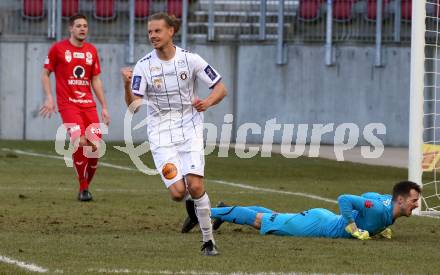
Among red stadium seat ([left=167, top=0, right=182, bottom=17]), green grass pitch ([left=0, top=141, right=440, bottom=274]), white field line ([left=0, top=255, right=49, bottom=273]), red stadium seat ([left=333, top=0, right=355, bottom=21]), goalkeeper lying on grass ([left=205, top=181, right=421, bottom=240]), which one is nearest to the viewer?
white field line ([left=0, top=255, right=49, bottom=273])

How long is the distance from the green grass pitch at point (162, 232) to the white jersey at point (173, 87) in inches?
36.4

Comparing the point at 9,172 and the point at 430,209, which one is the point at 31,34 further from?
the point at 430,209

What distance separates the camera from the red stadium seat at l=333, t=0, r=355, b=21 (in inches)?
1129

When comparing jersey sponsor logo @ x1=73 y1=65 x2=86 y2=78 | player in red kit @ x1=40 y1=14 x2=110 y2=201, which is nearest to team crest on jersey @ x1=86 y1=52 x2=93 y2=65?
player in red kit @ x1=40 y1=14 x2=110 y2=201

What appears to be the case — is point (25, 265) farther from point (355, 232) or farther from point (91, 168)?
point (91, 168)

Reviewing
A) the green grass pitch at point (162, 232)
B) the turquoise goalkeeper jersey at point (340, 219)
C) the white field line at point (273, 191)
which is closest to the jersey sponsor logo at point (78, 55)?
the green grass pitch at point (162, 232)

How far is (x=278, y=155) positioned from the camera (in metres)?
23.6

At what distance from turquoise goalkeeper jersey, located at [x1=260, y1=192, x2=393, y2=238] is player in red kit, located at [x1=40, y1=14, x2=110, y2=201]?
4.20m

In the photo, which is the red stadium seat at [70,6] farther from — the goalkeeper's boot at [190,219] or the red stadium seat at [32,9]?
the goalkeeper's boot at [190,219]

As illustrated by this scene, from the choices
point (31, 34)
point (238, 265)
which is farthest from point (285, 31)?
point (238, 265)

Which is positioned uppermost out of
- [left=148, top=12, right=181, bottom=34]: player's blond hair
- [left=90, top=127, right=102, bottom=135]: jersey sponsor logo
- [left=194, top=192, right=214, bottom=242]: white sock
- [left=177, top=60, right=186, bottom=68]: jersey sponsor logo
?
[left=148, top=12, right=181, bottom=34]: player's blond hair

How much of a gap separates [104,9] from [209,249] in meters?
20.8

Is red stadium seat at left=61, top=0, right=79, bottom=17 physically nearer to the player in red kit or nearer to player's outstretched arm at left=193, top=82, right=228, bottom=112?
the player in red kit

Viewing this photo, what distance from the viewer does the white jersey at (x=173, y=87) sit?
9.56 m
